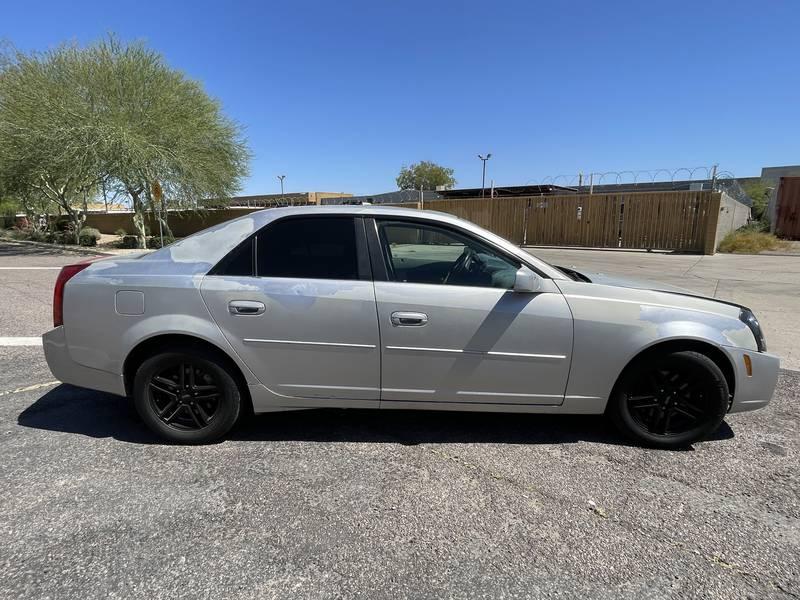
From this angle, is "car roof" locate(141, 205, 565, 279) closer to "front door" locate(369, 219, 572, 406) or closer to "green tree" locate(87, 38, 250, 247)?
"front door" locate(369, 219, 572, 406)

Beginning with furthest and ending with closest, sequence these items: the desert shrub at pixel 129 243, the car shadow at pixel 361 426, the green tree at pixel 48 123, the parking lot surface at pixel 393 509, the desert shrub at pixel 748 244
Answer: the desert shrub at pixel 129 243 → the desert shrub at pixel 748 244 → the green tree at pixel 48 123 → the car shadow at pixel 361 426 → the parking lot surface at pixel 393 509

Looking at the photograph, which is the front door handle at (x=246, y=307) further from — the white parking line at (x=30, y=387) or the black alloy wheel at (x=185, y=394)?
the white parking line at (x=30, y=387)

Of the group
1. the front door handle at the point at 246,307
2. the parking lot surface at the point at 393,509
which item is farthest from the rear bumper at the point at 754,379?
the front door handle at the point at 246,307

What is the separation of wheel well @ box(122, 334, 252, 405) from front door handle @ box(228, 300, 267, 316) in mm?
272

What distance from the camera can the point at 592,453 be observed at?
3283 millimetres

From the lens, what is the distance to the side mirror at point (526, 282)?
3.03 metres

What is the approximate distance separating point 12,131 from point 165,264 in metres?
19.0

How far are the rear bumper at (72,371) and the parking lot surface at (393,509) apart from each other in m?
0.39

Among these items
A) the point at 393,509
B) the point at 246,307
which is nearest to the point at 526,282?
the point at 393,509

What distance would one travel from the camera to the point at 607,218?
22.5 metres

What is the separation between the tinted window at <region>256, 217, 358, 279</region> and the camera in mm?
3215

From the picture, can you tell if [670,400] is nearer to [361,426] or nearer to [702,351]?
[702,351]

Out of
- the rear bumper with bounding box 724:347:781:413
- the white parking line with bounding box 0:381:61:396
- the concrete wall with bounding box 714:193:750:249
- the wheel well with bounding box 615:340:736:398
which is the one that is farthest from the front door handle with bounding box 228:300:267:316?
the concrete wall with bounding box 714:193:750:249

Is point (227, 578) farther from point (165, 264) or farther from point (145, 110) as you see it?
point (145, 110)
